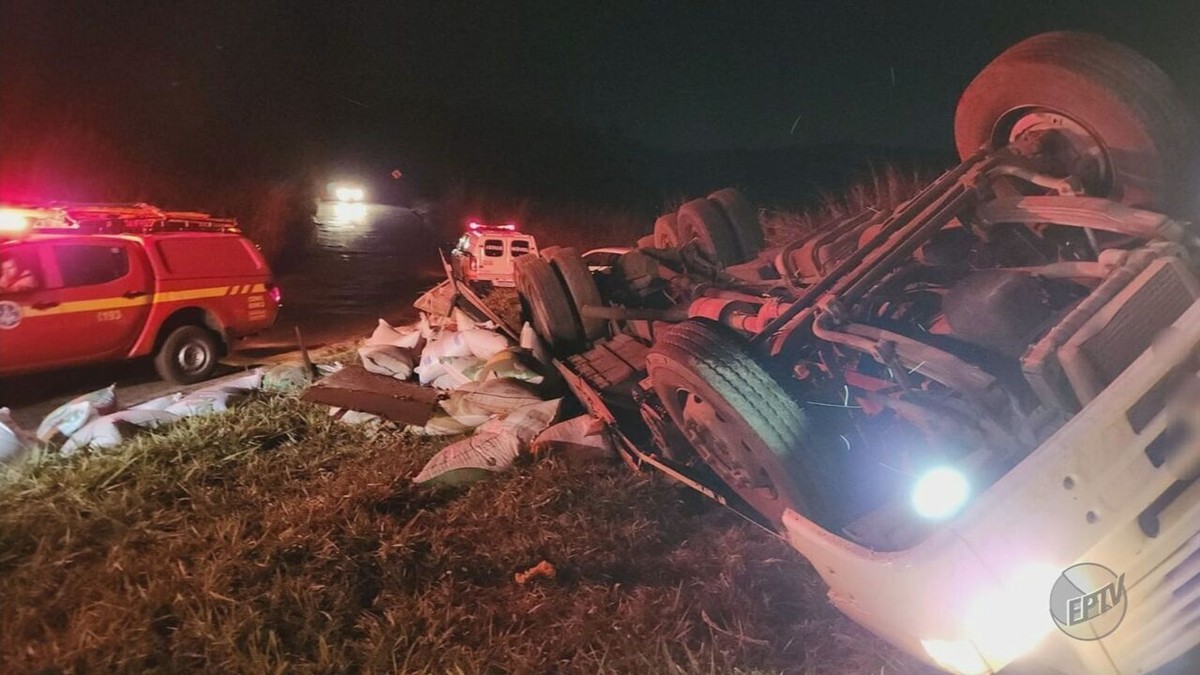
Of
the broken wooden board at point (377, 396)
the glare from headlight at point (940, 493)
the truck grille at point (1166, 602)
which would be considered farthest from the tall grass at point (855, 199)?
the truck grille at point (1166, 602)

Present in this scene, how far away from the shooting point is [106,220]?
7.49 m

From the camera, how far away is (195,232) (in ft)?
25.5

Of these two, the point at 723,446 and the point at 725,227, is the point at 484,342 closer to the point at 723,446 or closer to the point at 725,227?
the point at 725,227

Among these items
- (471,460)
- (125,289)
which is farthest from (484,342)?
(125,289)

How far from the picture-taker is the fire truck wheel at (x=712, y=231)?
580cm

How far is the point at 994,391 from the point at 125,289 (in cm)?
715

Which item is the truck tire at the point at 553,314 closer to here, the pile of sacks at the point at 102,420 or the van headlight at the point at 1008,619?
the pile of sacks at the point at 102,420

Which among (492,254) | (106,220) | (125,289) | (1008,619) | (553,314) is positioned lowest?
(1008,619)

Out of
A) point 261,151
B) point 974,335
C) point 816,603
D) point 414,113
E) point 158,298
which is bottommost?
point 816,603

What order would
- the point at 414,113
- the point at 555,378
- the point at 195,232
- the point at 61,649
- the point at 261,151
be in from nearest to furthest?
the point at 61,649, the point at 555,378, the point at 195,232, the point at 261,151, the point at 414,113

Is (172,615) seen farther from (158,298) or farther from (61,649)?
(158,298)

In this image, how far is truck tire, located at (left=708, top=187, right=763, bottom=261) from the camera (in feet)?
19.1

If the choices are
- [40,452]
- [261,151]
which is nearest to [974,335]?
[40,452]

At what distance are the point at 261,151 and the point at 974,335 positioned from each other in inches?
1287
